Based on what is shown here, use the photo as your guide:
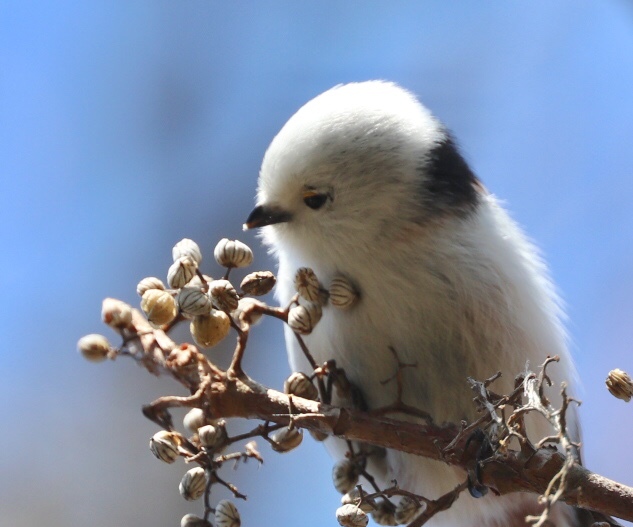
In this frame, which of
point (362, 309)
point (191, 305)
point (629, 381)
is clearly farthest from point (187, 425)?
point (629, 381)

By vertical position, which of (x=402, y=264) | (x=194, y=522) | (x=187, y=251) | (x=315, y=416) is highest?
(x=402, y=264)

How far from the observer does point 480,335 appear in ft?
4.29

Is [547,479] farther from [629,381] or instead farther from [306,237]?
[306,237]

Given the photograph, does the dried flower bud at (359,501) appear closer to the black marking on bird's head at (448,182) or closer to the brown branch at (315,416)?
the brown branch at (315,416)

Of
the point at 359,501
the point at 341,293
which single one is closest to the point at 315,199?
the point at 341,293

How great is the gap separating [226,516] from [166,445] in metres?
0.12

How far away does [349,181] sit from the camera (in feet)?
4.34

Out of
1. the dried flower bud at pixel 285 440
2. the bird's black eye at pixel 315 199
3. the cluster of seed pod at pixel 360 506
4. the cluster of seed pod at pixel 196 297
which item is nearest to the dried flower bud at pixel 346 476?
the cluster of seed pod at pixel 360 506

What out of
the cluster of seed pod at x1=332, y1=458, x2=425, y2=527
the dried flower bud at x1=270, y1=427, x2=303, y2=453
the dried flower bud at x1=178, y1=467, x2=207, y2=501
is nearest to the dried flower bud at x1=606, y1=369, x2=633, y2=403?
the cluster of seed pod at x1=332, y1=458, x2=425, y2=527

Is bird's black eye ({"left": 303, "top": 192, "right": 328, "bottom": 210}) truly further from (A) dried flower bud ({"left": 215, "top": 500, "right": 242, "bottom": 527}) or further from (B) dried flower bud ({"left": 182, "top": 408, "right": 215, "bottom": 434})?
(A) dried flower bud ({"left": 215, "top": 500, "right": 242, "bottom": 527})

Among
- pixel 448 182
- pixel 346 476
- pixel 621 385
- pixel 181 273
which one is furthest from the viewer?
pixel 448 182

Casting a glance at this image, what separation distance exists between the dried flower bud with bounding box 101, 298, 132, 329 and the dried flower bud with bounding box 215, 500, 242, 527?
246mm

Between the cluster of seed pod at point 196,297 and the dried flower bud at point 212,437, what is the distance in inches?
3.8

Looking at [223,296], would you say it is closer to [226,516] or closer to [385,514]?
[226,516]
